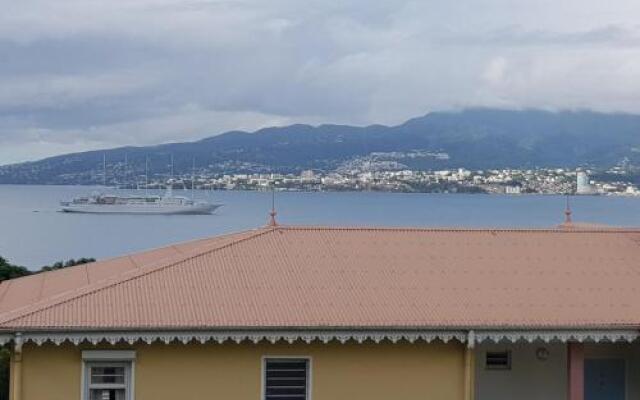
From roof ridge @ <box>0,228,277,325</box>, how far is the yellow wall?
1.81 feet

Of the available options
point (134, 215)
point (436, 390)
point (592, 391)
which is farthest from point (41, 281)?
point (134, 215)

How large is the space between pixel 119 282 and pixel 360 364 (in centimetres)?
379

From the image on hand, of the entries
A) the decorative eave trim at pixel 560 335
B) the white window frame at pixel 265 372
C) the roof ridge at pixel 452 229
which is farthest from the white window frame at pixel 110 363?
the decorative eave trim at pixel 560 335

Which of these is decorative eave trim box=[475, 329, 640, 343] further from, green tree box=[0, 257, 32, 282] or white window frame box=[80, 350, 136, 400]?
green tree box=[0, 257, 32, 282]

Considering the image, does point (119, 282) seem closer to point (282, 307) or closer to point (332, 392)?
point (282, 307)

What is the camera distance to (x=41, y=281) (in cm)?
1898

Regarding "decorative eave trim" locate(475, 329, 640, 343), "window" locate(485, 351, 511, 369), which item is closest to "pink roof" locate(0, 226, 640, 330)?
"decorative eave trim" locate(475, 329, 640, 343)

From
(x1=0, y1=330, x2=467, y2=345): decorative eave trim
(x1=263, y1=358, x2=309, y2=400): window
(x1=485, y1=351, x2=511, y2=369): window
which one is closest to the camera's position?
(x1=0, y1=330, x2=467, y2=345): decorative eave trim

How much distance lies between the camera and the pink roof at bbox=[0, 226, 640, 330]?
1532 centimetres

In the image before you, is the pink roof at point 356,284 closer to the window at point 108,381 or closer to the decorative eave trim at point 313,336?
the decorative eave trim at point 313,336

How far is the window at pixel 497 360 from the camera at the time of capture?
1770 cm

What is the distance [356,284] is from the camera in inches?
A: 655

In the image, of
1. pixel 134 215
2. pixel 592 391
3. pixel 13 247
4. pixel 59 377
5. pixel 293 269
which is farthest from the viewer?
pixel 134 215

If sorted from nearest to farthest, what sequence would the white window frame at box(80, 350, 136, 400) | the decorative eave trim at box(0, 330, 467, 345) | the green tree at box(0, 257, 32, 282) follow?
the decorative eave trim at box(0, 330, 467, 345) < the white window frame at box(80, 350, 136, 400) < the green tree at box(0, 257, 32, 282)
